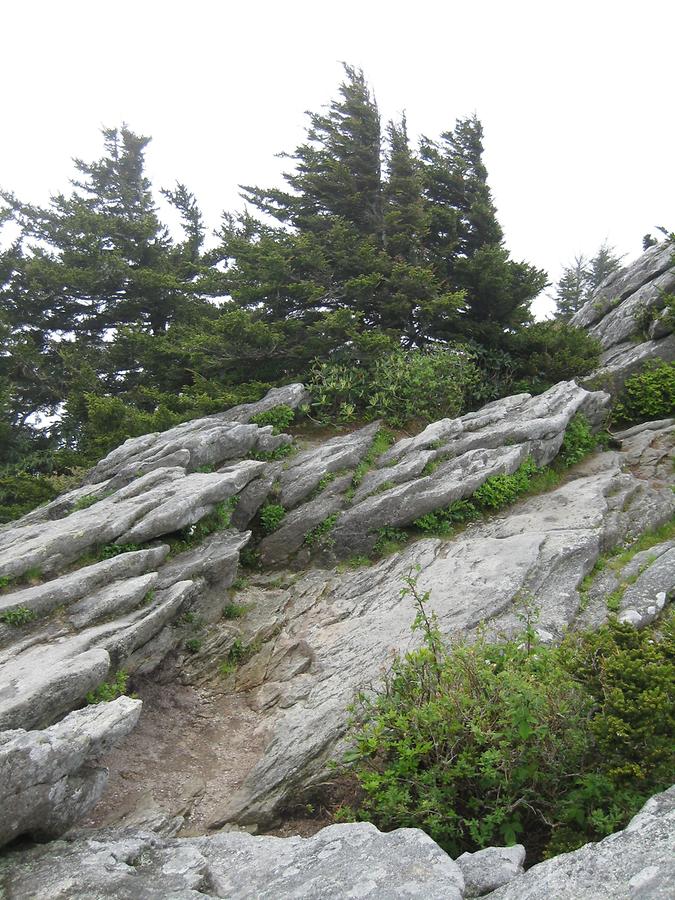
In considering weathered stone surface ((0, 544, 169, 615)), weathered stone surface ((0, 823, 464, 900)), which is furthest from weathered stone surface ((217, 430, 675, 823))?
weathered stone surface ((0, 544, 169, 615))

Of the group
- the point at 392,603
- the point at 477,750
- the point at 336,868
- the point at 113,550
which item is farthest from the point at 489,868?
the point at 113,550

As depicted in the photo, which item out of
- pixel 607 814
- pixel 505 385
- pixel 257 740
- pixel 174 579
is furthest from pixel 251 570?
pixel 505 385


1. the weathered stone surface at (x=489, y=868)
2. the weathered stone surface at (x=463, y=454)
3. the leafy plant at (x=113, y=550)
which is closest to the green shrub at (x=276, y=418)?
the weathered stone surface at (x=463, y=454)

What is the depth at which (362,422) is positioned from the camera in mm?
16766

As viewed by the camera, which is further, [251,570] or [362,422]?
[362,422]

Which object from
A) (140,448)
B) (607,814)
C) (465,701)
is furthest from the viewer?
(140,448)

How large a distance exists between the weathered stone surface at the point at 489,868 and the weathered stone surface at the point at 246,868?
197 mm

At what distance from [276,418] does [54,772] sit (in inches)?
446

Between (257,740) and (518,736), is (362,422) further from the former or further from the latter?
(518,736)

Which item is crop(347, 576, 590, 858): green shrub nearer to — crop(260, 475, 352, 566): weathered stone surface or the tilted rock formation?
the tilted rock formation

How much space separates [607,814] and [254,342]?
14970 millimetres

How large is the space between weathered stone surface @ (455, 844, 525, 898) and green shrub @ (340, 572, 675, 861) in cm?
61

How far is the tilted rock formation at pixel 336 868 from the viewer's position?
375cm

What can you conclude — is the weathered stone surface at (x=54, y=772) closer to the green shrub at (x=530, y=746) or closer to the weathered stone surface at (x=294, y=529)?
the green shrub at (x=530, y=746)
